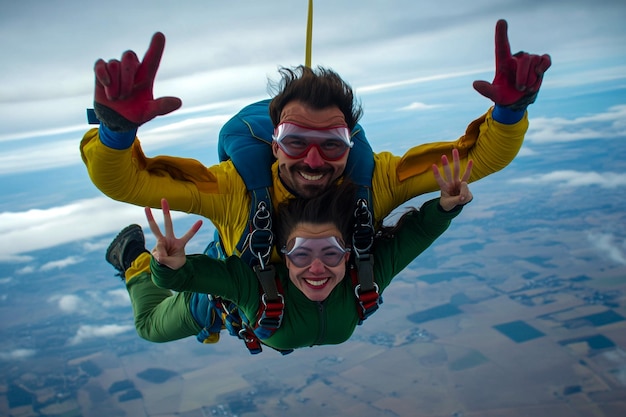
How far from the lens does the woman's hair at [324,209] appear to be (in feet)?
11.5

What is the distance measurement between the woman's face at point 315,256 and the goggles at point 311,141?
1.46ft

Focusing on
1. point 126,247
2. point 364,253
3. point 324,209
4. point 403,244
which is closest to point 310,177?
point 324,209

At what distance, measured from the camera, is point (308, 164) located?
3.47 m

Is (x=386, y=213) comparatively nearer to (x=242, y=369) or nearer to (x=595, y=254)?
(x=242, y=369)

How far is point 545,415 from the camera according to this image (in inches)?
1845

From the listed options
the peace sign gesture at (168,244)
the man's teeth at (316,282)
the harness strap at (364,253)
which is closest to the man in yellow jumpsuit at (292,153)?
the harness strap at (364,253)

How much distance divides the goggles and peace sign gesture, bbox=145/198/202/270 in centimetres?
79

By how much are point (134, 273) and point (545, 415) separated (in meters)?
49.3

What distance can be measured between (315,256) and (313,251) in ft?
0.11

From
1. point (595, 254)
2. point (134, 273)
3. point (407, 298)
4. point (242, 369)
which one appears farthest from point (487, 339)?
point (134, 273)

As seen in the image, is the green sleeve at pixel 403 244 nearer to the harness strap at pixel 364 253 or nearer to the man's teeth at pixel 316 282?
the harness strap at pixel 364 253

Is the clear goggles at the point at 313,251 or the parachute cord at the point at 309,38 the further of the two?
the parachute cord at the point at 309,38

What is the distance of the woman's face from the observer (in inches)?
139

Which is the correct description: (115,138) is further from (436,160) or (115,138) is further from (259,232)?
(436,160)
